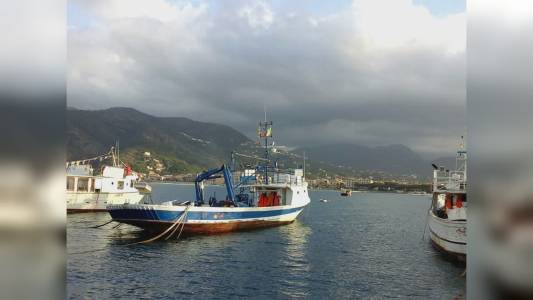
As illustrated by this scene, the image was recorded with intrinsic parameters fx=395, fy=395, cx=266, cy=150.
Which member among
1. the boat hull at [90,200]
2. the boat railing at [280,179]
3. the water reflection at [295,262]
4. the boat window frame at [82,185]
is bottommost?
the water reflection at [295,262]

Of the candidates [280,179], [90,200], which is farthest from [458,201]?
[90,200]

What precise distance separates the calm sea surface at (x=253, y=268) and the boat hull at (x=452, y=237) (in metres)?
0.91

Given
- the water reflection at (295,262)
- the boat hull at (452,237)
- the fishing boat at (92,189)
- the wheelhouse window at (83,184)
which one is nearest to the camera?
the water reflection at (295,262)

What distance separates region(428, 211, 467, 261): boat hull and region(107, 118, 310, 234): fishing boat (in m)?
18.6

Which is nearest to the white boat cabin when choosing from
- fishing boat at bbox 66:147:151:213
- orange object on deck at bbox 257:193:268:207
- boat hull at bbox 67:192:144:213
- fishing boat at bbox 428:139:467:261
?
fishing boat at bbox 66:147:151:213

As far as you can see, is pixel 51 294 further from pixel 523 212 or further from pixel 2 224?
pixel 523 212

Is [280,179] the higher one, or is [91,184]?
[280,179]

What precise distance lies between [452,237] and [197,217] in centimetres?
2122

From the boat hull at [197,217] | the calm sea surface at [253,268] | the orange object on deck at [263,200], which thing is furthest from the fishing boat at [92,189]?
the boat hull at [197,217]

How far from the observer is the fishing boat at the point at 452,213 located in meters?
26.6

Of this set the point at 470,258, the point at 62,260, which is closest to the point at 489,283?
the point at 470,258

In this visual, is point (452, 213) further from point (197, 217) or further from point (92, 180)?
point (92, 180)

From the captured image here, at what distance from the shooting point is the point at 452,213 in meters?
28.3

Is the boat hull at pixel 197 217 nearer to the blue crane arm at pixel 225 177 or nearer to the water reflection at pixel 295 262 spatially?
the blue crane arm at pixel 225 177
